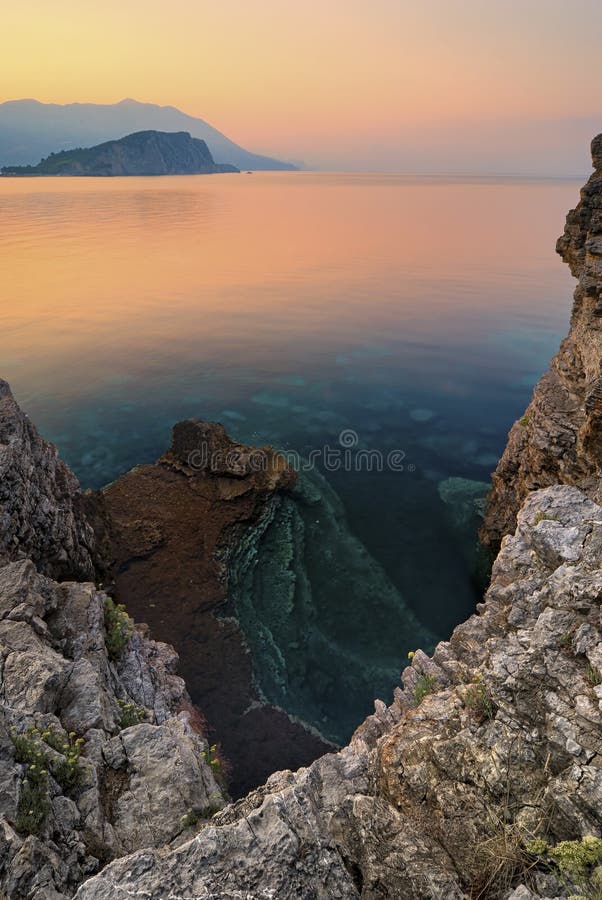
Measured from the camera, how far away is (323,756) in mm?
12891

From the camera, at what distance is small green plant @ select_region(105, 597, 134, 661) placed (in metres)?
18.6

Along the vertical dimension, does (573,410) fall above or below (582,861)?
above

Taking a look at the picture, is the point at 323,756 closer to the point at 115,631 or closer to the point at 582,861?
the point at 582,861

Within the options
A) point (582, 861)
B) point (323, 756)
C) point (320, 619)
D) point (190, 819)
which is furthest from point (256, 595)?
point (582, 861)

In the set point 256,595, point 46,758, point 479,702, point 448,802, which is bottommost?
point 256,595

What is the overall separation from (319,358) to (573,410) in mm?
43982

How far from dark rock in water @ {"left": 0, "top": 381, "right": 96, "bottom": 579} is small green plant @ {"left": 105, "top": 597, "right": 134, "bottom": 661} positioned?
452 cm

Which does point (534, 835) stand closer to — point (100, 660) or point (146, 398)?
point (100, 660)

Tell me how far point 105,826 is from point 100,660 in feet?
20.1

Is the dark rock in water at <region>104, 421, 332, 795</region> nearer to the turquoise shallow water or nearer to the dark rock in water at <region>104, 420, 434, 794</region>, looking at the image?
the dark rock in water at <region>104, 420, 434, 794</region>

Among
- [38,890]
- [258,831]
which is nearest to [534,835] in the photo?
[258,831]

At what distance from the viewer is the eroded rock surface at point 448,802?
822 cm

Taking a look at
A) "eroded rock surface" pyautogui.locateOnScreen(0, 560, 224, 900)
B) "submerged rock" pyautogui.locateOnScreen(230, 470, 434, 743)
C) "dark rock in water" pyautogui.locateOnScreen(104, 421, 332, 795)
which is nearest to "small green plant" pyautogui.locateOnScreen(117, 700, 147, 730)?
"eroded rock surface" pyautogui.locateOnScreen(0, 560, 224, 900)

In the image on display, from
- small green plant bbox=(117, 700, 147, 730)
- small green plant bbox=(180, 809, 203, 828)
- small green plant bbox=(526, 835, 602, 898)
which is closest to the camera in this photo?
small green plant bbox=(526, 835, 602, 898)
